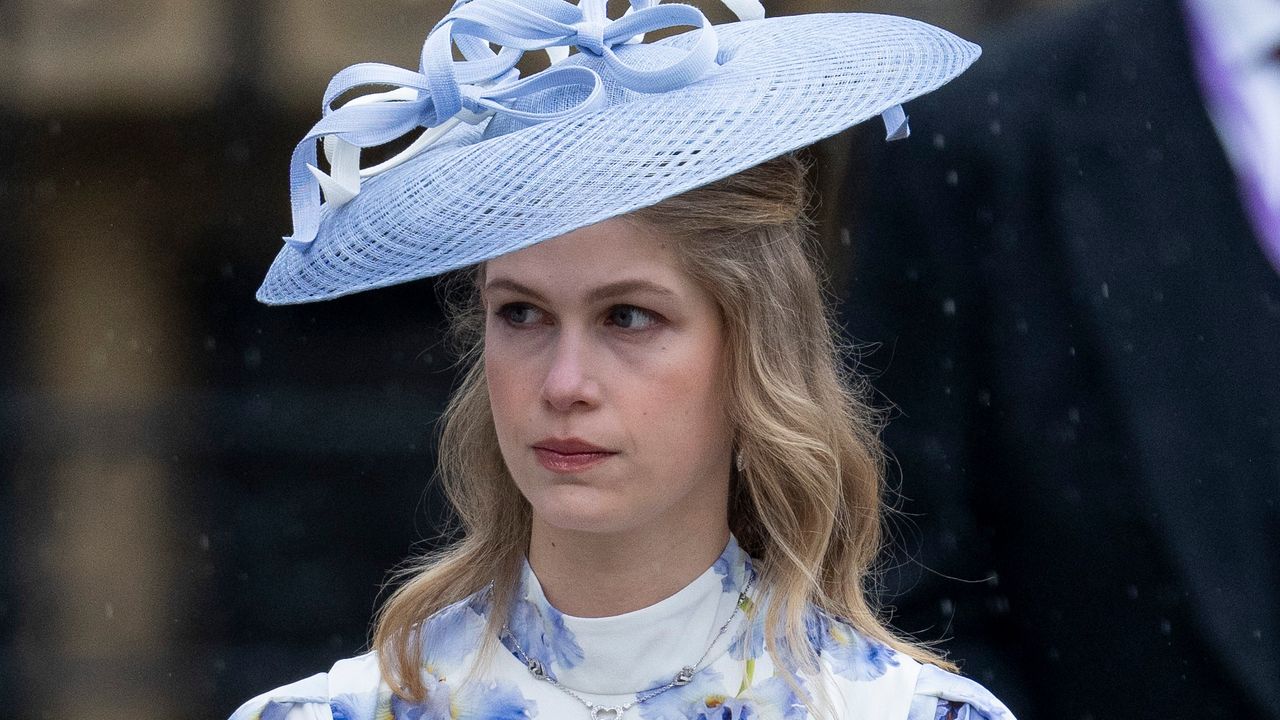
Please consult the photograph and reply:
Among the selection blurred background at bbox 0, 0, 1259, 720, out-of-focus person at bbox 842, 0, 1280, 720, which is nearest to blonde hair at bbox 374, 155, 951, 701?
out-of-focus person at bbox 842, 0, 1280, 720

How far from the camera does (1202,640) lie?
249 cm

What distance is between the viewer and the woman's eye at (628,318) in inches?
61.1

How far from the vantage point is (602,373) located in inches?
59.9

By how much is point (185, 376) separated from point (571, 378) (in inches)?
64.7

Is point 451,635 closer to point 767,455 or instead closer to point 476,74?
point 767,455

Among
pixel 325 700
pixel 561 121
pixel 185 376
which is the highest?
pixel 561 121

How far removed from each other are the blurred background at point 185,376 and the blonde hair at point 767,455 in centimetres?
108

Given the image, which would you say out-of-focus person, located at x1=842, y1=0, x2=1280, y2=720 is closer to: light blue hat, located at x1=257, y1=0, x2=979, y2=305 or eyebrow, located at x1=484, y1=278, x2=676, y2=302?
light blue hat, located at x1=257, y1=0, x2=979, y2=305

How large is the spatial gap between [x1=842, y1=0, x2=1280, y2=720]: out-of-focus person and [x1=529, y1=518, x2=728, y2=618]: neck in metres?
→ 1.00

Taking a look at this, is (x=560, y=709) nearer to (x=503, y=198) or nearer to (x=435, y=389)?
(x=503, y=198)

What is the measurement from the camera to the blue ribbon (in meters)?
1.56

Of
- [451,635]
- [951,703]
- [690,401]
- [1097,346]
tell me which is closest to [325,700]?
[451,635]

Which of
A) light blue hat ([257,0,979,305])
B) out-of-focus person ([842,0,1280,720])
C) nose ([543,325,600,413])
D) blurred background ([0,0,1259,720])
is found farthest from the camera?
blurred background ([0,0,1259,720])

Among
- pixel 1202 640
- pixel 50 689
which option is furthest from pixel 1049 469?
pixel 50 689
